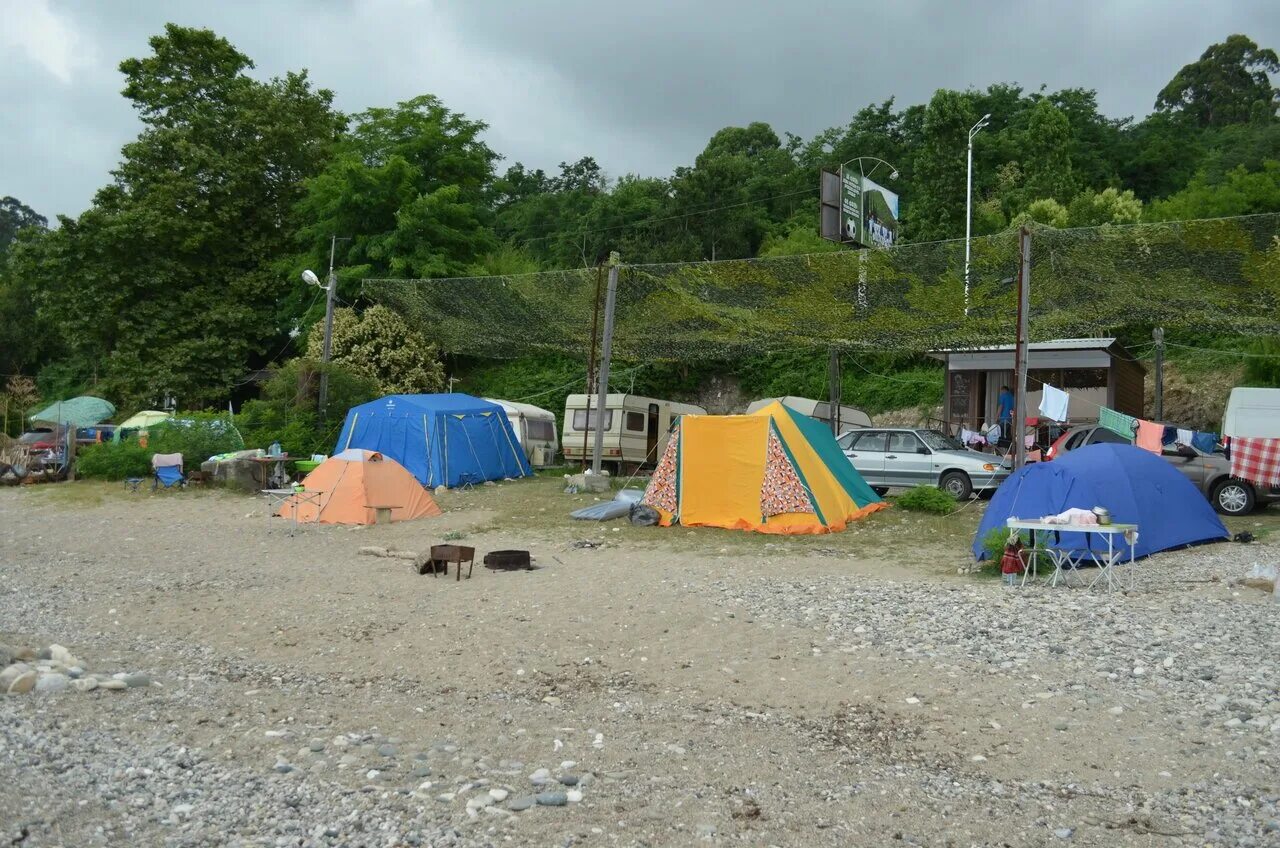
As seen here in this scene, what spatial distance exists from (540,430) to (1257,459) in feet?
55.4

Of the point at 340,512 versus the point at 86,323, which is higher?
the point at 86,323

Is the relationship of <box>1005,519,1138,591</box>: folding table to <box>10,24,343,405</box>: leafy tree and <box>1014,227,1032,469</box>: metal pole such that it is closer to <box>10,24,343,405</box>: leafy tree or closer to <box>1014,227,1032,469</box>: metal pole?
<box>1014,227,1032,469</box>: metal pole

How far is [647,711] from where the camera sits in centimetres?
614

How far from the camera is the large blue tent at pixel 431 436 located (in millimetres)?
21031

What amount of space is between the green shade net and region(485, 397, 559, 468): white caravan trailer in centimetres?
1323

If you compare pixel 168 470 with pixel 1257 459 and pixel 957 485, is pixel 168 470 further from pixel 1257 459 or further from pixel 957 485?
pixel 1257 459

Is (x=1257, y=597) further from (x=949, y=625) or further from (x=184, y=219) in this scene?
(x=184, y=219)

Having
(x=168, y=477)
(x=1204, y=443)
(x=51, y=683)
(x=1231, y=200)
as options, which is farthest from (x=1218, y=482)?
(x=168, y=477)

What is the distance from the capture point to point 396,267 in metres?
29.5

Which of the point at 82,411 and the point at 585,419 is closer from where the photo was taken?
the point at 585,419

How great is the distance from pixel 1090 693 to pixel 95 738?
18.0 ft

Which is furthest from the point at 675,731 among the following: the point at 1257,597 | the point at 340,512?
the point at 340,512

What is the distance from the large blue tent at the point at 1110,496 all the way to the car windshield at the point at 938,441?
243 inches

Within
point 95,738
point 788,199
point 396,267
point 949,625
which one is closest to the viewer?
point 95,738
